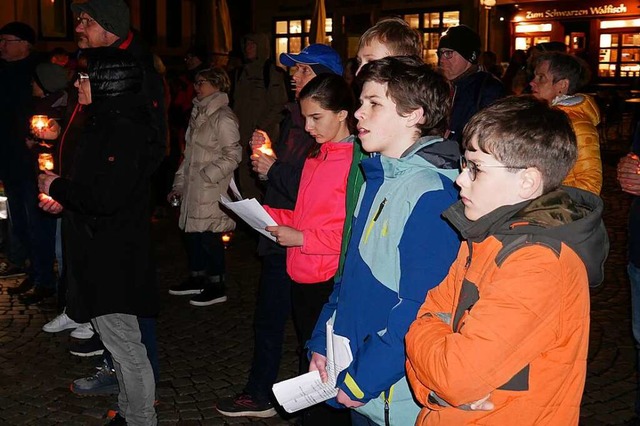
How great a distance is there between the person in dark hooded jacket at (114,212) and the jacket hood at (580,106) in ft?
7.60

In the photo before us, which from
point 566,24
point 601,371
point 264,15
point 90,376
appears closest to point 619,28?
point 566,24

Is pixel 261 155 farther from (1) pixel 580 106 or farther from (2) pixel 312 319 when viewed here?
(1) pixel 580 106

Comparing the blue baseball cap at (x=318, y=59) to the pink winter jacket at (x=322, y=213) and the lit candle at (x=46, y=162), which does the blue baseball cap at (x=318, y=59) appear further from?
the lit candle at (x=46, y=162)

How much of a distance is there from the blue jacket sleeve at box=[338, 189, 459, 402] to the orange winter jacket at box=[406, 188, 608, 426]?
0.68 ft

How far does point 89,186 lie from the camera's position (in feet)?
11.5

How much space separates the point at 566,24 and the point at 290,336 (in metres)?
22.7

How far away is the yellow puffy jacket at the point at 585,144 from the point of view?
3.75m

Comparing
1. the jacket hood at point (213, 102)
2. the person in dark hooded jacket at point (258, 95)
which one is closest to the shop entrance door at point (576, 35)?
the person in dark hooded jacket at point (258, 95)

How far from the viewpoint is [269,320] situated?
4.29m

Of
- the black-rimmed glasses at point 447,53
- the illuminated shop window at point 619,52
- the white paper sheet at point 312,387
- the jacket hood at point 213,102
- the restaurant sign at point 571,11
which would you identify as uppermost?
the restaurant sign at point 571,11

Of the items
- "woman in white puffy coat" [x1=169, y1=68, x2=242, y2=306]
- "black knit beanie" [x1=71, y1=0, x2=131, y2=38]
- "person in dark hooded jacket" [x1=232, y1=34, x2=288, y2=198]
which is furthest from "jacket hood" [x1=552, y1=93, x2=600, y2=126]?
"person in dark hooded jacket" [x1=232, y1=34, x2=288, y2=198]

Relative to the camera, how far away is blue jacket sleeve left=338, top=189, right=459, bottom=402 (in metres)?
2.27

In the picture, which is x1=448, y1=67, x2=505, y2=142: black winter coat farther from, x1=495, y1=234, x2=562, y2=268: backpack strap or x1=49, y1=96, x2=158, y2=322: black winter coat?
x1=495, y1=234, x2=562, y2=268: backpack strap

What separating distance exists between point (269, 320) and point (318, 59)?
1.60 metres
